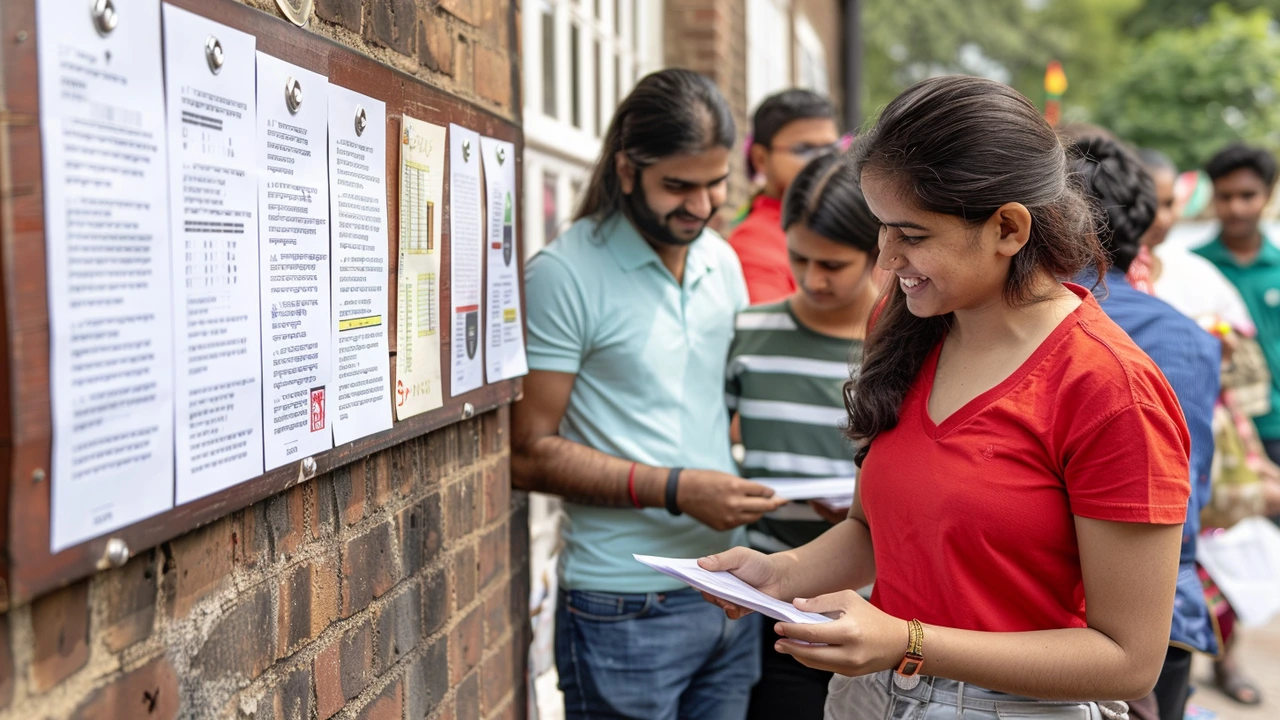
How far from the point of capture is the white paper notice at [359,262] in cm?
138

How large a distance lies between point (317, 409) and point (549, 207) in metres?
2.33

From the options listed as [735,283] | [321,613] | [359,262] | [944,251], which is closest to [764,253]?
[735,283]

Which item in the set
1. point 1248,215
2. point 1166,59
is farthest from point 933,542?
point 1166,59

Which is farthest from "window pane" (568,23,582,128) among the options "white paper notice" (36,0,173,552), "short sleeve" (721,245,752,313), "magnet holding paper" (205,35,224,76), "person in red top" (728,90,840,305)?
"white paper notice" (36,0,173,552)

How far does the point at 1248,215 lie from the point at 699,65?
2560 mm

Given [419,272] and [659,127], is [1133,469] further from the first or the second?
[659,127]

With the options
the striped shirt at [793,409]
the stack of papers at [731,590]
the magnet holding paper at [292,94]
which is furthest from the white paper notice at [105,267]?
the striped shirt at [793,409]

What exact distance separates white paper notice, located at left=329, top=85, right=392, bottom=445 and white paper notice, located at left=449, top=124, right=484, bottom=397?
0.89 feet

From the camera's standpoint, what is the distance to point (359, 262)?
1433 mm

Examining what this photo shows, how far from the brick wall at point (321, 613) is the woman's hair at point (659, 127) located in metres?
0.59

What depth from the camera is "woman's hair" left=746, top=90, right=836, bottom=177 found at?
3.65m

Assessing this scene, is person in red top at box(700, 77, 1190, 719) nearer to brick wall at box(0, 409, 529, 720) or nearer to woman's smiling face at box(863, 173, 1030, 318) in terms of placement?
woman's smiling face at box(863, 173, 1030, 318)

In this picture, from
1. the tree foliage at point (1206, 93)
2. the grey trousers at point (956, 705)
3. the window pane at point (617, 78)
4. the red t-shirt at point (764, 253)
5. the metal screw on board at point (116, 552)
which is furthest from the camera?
the tree foliage at point (1206, 93)

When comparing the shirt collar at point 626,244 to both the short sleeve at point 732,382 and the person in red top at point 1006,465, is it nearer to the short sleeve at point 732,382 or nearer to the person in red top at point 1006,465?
the short sleeve at point 732,382
